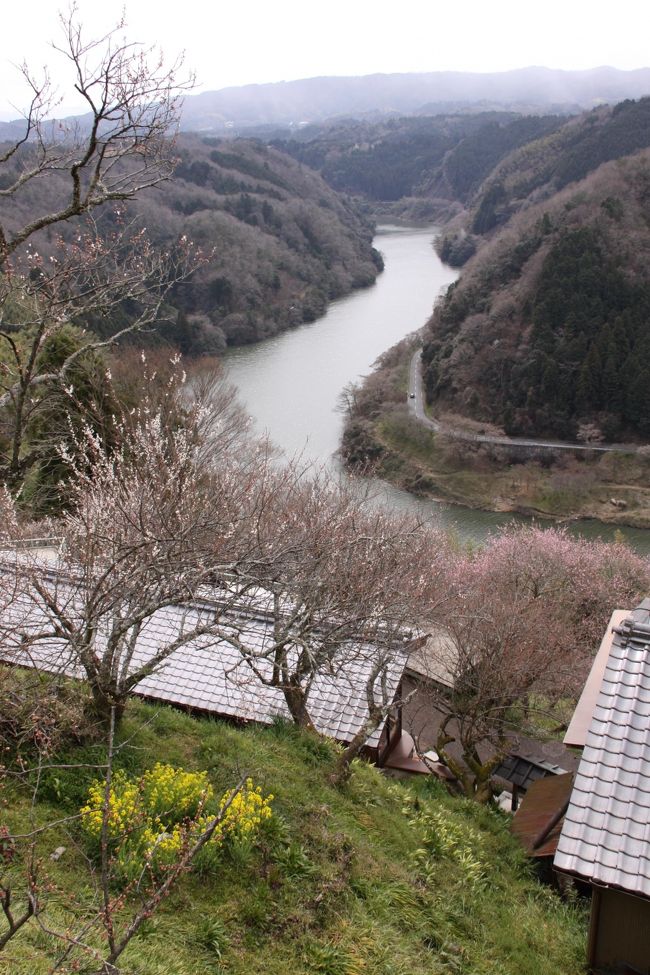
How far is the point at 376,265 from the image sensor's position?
68250 mm

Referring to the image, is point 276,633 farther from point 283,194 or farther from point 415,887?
point 283,194

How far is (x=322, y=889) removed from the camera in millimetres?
4348

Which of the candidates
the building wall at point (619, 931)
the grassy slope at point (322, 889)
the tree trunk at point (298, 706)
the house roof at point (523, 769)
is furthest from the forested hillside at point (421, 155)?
the building wall at point (619, 931)

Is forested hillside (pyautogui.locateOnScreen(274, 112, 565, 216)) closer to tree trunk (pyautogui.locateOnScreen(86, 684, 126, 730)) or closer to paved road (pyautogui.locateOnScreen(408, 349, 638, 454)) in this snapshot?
paved road (pyautogui.locateOnScreen(408, 349, 638, 454))

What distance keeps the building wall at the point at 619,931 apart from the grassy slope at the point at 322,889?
0.29m

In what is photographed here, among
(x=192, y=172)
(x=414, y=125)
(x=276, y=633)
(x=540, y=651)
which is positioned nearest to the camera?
(x=276, y=633)

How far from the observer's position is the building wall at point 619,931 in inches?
166

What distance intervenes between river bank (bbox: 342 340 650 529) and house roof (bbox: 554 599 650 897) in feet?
78.5

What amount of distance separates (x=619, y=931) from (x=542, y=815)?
7.84 ft

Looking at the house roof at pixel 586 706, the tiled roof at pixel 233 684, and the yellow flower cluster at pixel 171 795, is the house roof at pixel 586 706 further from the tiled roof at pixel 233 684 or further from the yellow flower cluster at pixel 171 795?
the yellow flower cluster at pixel 171 795

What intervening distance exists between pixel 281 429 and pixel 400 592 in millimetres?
25262

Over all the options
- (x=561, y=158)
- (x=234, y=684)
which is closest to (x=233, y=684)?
(x=234, y=684)

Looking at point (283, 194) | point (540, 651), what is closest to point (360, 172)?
point (283, 194)

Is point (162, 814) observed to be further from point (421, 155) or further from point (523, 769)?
point (421, 155)
